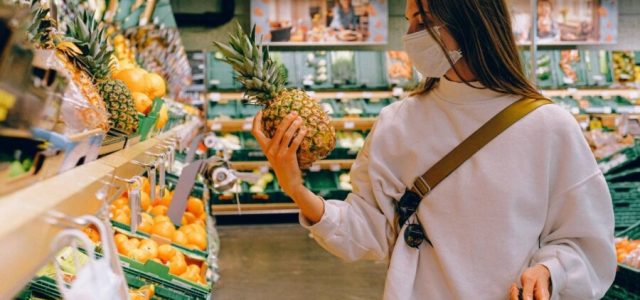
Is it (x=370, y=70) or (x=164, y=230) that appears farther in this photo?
(x=370, y=70)

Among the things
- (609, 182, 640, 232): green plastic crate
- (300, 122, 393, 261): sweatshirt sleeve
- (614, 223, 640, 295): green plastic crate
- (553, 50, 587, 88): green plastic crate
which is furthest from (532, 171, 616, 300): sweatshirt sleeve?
(553, 50, 587, 88): green plastic crate

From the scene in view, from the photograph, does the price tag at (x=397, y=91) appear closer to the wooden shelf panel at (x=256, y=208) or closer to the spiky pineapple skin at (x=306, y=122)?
the wooden shelf panel at (x=256, y=208)

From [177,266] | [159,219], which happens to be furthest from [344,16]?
[177,266]

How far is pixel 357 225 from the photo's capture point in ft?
5.50

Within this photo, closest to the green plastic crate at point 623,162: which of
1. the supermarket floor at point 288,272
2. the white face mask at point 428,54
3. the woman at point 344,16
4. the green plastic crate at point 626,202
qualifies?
the green plastic crate at point 626,202

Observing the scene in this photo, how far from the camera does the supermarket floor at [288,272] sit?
14.9 feet

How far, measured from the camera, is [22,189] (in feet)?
2.61

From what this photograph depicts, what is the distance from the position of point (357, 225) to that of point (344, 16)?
295 inches

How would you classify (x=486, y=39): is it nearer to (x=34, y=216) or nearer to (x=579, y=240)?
(x=579, y=240)

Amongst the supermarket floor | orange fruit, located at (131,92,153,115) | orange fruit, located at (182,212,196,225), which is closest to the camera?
orange fruit, located at (131,92,153,115)

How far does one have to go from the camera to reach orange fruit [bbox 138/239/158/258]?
269 cm

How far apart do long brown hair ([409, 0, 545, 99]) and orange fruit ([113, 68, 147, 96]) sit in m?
1.24

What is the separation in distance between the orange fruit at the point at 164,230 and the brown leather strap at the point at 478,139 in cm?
174

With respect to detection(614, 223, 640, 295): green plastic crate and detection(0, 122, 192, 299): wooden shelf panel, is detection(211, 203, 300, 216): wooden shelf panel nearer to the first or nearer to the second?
detection(614, 223, 640, 295): green plastic crate
